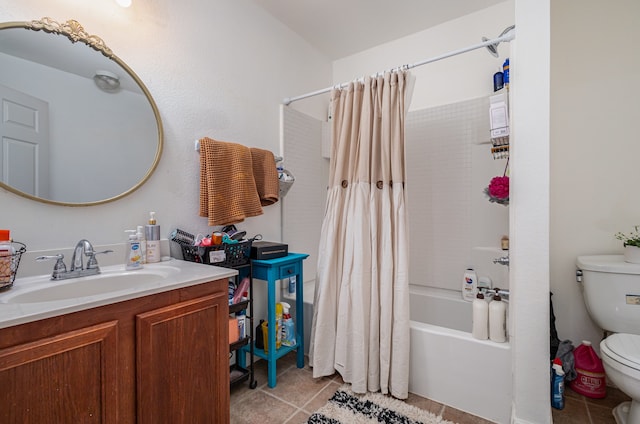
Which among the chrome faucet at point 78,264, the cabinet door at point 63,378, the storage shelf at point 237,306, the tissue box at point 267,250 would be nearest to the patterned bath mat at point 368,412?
the storage shelf at point 237,306

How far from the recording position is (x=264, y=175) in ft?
6.30

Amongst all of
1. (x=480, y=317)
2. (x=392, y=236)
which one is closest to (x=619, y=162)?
(x=480, y=317)

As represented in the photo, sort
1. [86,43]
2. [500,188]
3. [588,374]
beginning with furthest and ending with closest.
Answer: [588,374] < [500,188] < [86,43]

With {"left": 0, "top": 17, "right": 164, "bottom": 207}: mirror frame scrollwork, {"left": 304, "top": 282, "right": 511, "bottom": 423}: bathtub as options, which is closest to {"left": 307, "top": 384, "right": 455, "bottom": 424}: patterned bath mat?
{"left": 304, "top": 282, "right": 511, "bottom": 423}: bathtub

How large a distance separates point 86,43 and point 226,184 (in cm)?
86

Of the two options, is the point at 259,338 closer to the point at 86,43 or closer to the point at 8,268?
the point at 8,268

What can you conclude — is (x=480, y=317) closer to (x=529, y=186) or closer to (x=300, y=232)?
(x=529, y=186)

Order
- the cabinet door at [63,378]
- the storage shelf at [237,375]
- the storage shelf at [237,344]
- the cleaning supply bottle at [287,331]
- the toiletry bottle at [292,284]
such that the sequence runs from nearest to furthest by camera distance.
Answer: the cabinet door at [63,378]
the storage shelf at [237,344]
the storage shelf at [237,375]
the cleaning supply bottle at [287,331]
the toiletry bottle at [292,284]

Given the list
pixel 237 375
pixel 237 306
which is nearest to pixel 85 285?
pixel 237 306

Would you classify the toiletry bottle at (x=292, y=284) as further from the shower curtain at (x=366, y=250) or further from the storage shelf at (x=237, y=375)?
the storage shelf at (x=237, y=375)

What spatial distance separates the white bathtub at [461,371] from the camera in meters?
1.47

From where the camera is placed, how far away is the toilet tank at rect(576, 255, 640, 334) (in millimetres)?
1589

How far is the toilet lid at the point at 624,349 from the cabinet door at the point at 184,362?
67.2 inches

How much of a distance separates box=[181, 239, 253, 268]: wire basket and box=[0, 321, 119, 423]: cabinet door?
600 mm
